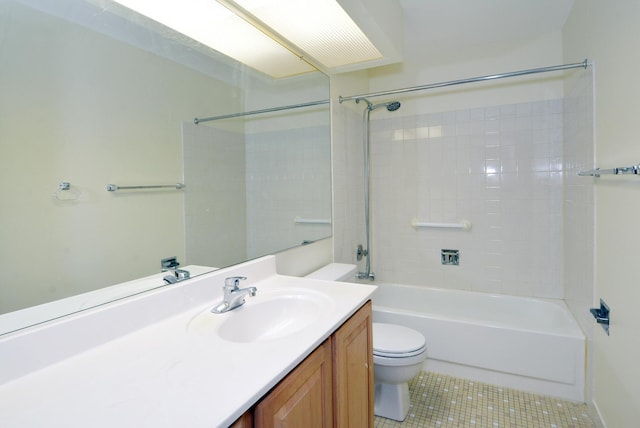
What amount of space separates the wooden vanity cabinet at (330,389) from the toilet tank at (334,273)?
2.00 feet

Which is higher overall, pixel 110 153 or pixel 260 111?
pixel 260 111

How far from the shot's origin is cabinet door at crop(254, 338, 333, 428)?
744mm

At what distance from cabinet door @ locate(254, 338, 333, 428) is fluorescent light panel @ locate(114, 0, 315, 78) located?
4.14 feet

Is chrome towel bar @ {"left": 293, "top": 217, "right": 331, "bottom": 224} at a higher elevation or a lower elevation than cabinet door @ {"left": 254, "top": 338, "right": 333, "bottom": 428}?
higher

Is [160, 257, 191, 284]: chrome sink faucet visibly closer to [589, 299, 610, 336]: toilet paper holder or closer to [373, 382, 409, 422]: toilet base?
[373, 382, 409, 422]: toilet base

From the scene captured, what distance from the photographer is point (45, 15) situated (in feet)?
2.83

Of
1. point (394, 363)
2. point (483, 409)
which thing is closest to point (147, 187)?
point (394, 363)

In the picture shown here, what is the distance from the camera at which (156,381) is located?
0.71 metres

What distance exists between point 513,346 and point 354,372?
139 centimetres

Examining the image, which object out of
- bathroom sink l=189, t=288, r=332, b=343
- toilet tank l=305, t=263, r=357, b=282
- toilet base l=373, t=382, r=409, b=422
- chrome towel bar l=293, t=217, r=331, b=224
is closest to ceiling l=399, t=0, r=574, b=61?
chrome towel bar l=293, t=217, r=331, b=224

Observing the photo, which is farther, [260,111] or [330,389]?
[260,111]

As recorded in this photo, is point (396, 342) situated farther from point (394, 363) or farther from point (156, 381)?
point (156, 381)

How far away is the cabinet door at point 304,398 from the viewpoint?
74 cm

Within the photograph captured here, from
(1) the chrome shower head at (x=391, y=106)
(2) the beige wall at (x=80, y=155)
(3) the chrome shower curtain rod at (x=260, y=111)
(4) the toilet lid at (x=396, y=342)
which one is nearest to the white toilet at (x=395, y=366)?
(4) the toilet lid at (x=396, y=342)
